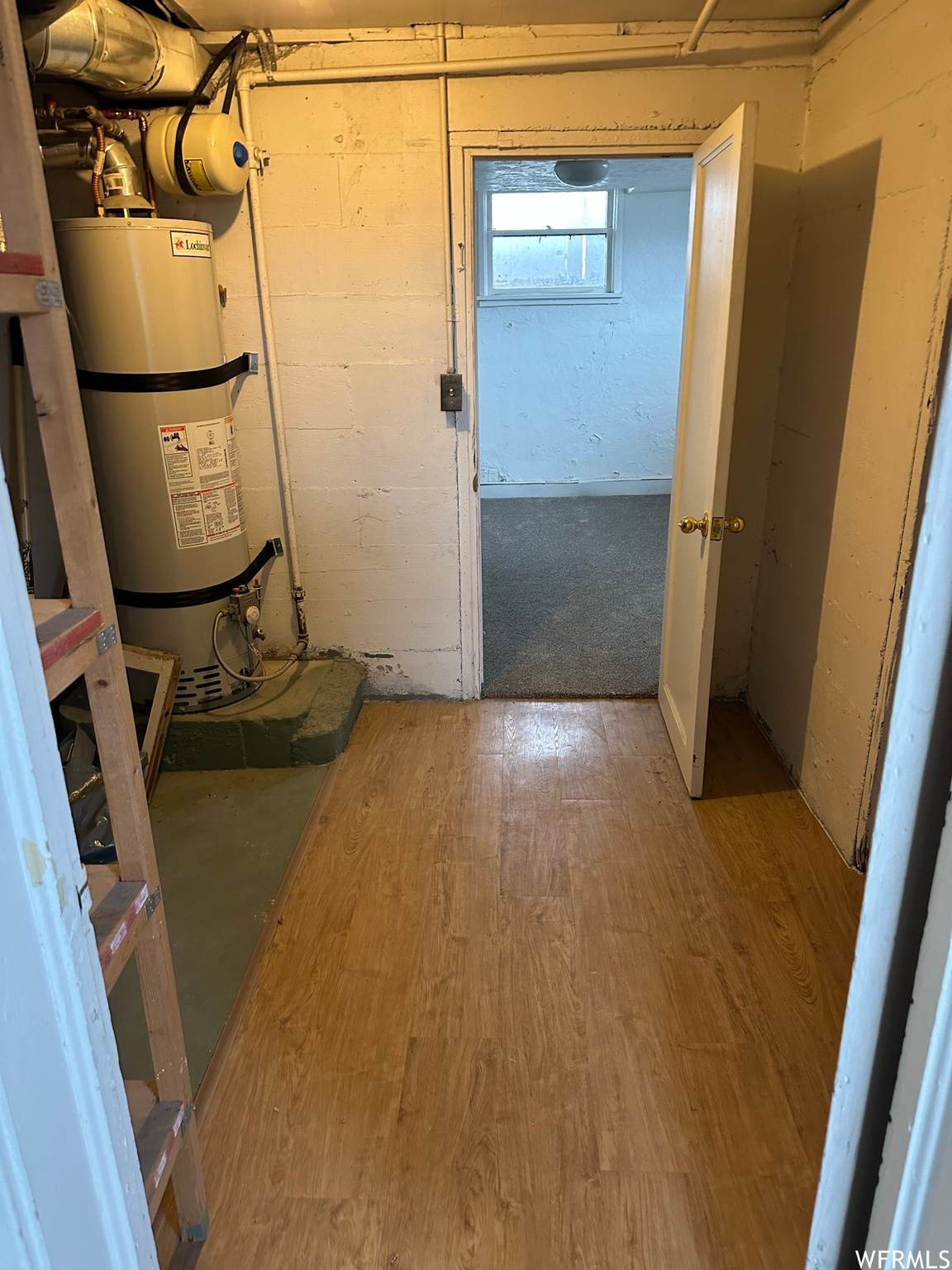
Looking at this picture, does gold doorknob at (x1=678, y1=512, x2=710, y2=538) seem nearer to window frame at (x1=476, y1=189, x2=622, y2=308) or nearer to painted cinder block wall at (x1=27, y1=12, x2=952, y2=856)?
painted cinder block wall at (x1=27, y1=12, x2=952, y2=856)

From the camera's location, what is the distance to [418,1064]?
1.77 metres

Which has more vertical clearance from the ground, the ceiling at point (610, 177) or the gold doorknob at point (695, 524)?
the ceiling at point (610, 177)

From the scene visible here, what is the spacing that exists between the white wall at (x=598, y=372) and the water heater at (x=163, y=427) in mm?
3848

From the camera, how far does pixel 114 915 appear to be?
111cm

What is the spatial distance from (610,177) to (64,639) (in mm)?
6030

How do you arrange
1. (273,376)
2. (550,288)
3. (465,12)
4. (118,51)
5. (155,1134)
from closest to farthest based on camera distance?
(155,1134) < (118,51) < (465,12) < (273,376) < (550,288)

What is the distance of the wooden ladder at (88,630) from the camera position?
0.91 meters

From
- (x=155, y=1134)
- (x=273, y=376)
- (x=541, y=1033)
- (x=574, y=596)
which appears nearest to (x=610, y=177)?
(x=574, y=596)

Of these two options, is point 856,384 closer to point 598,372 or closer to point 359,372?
point 359,372

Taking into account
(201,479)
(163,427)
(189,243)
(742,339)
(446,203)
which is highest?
(446,203)

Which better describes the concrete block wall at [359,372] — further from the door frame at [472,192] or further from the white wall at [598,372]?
the white wall at [598,372]

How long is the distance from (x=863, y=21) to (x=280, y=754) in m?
2.80

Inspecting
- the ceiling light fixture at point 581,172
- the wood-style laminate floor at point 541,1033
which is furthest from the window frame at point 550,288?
the wood-style laminate floor at point 541,1033

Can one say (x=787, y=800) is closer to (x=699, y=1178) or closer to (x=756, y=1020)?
(x=756, y=1020)
